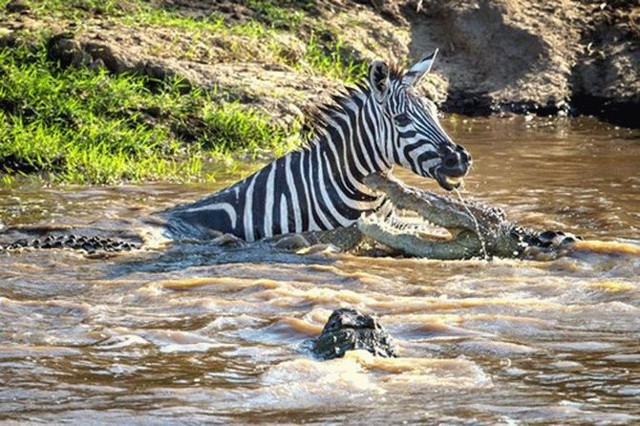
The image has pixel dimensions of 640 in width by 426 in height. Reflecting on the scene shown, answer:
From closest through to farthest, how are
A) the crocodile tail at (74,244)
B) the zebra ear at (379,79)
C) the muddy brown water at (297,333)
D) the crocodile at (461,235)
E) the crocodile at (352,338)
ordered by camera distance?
the muddy brown water at (297,333) < the crocodile at (352,338) < the crocodile at (461,235) < the crocodile tail at (74,244) < the zebra ear at (379,79)

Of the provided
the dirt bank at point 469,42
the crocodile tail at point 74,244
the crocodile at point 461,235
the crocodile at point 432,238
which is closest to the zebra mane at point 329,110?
the crocodile at point 432,238

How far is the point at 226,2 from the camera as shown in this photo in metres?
16.6

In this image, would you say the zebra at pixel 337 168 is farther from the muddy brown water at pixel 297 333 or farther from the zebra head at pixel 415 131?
the muddy brown water at pixel 297 333

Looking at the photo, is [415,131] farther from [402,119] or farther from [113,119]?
[113,119]

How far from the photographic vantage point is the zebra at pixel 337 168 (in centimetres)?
922

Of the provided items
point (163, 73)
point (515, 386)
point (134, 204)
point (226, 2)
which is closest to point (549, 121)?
point (226, 2)

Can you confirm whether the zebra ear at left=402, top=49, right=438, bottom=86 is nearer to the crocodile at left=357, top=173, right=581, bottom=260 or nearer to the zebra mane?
the zebra mane

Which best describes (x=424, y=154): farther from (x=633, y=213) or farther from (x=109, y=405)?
(x=109, y=405)

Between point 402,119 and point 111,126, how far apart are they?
4.36m

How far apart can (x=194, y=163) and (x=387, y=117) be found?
3.52m

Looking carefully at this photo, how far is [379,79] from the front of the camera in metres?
9.28

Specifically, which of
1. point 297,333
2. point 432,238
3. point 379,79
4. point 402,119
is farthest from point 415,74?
point 297,333

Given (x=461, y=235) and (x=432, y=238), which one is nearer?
(x=461, y=235)

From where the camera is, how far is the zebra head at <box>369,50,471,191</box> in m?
8.91
